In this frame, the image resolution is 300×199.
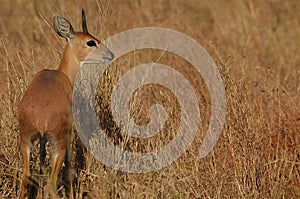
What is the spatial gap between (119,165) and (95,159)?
7.5 inches

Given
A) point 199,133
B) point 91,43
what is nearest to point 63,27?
point 91,43

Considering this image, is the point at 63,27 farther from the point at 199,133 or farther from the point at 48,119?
the point at 199,133

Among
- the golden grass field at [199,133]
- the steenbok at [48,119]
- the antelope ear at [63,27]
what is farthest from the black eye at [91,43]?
the steenbok at [48,119]

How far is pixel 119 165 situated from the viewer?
532cm

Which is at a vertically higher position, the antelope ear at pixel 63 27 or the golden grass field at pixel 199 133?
the antelope ear at pixel 63 27

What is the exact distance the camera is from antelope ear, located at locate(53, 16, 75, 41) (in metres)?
5.65

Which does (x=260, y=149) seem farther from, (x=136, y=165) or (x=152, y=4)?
(x=152, y=4)

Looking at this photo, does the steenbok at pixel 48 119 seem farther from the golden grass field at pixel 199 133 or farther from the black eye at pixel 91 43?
the black eye at pixel 91 43

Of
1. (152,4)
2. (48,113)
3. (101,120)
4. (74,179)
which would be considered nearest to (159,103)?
(101,120)

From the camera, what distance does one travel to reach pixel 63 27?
5691mm

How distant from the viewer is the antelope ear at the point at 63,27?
18.5 feet

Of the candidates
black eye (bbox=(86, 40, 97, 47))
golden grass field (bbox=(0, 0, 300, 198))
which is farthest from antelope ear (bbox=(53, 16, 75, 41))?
golden grass field (bbox=(0, 0, 300, 198))

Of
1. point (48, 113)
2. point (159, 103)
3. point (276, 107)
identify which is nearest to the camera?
point (48, 113)

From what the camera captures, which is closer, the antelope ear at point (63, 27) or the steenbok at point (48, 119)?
the steenbok at point (48, 119)
